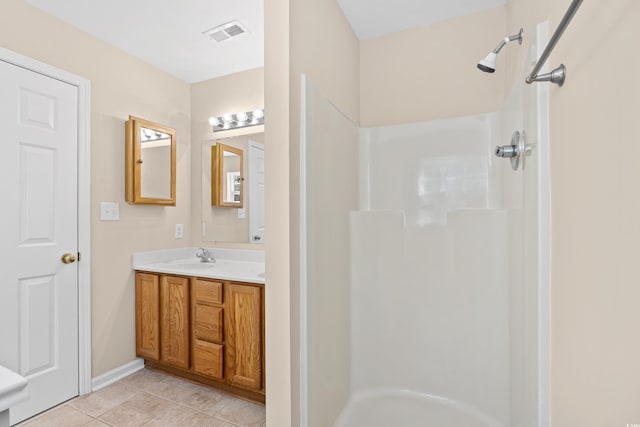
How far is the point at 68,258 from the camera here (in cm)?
199

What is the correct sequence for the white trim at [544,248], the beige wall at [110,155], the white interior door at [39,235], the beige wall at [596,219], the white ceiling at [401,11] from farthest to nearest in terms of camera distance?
the beige wall at [110,155]
the white ceiling at [401,11]
the white interior door at [39,235]
the white trim at [544,248]
the beige wall at [596,219]

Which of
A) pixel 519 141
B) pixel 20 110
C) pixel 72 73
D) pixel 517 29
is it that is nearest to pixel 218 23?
pixel 72 73

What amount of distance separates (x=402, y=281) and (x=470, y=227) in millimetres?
530

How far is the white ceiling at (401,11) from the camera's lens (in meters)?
1.85

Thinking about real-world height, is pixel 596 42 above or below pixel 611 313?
above

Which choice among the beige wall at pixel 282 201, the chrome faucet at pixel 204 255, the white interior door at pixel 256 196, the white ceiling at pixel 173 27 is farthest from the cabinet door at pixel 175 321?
the white ceiling at pixel 173 27

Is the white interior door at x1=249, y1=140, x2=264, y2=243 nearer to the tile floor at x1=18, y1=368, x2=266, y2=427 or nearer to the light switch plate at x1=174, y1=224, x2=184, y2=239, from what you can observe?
the light switch plate at x1=174, y1=224, x2=184, y2=239

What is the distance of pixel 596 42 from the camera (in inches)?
27.1

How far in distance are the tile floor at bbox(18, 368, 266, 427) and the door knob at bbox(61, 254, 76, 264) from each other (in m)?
0.88

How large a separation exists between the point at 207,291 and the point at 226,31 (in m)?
1.75

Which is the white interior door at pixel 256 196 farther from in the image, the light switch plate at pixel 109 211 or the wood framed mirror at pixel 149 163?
the light switch plate at pixel 109 211

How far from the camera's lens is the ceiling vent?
204 centimetres

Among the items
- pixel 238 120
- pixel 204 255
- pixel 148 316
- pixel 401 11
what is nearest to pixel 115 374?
pixel 148 316

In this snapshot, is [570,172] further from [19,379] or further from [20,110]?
[20,110]
